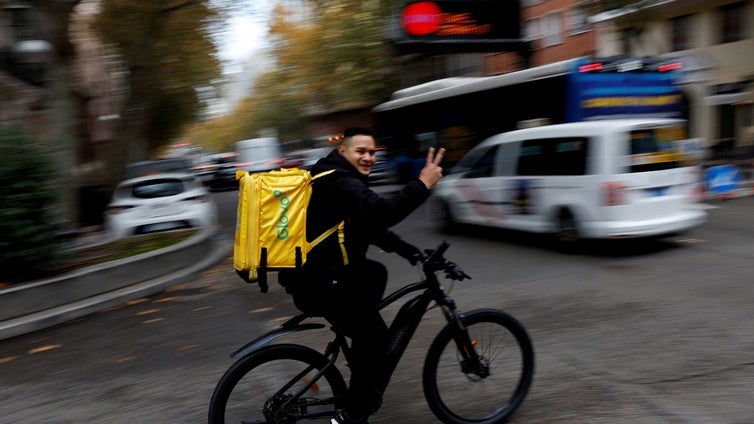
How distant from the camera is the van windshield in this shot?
29.6 ft

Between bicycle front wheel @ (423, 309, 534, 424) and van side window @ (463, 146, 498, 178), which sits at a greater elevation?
van side window @ (463, 146, 498, 178)

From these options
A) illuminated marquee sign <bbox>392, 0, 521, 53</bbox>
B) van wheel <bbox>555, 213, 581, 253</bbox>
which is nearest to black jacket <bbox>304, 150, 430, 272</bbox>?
van wheel <bbox>555, 213, 581, 253</bbox>

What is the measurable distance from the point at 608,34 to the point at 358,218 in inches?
1201

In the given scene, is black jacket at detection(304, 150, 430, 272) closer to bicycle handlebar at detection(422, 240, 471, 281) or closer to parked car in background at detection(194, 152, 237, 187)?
bicycle handlebar at detection(422, 240, 471, 281)

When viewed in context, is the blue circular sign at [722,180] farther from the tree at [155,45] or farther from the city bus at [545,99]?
the tree at [155,45]

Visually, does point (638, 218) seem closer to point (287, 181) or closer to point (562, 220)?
point (562, 220)

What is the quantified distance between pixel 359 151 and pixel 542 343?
2.68 m

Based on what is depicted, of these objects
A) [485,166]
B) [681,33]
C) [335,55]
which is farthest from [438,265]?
[335,55]

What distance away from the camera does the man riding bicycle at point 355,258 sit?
3465mm

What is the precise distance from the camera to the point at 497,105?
590 inches

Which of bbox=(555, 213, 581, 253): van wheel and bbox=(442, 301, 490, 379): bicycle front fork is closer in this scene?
bbox=(442, 301, 490, 379): bicycle front fork

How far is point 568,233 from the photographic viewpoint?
9727mm

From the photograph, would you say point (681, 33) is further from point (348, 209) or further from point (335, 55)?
point (348, 209)

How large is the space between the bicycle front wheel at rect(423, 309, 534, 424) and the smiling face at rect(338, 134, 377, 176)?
3.14ft
